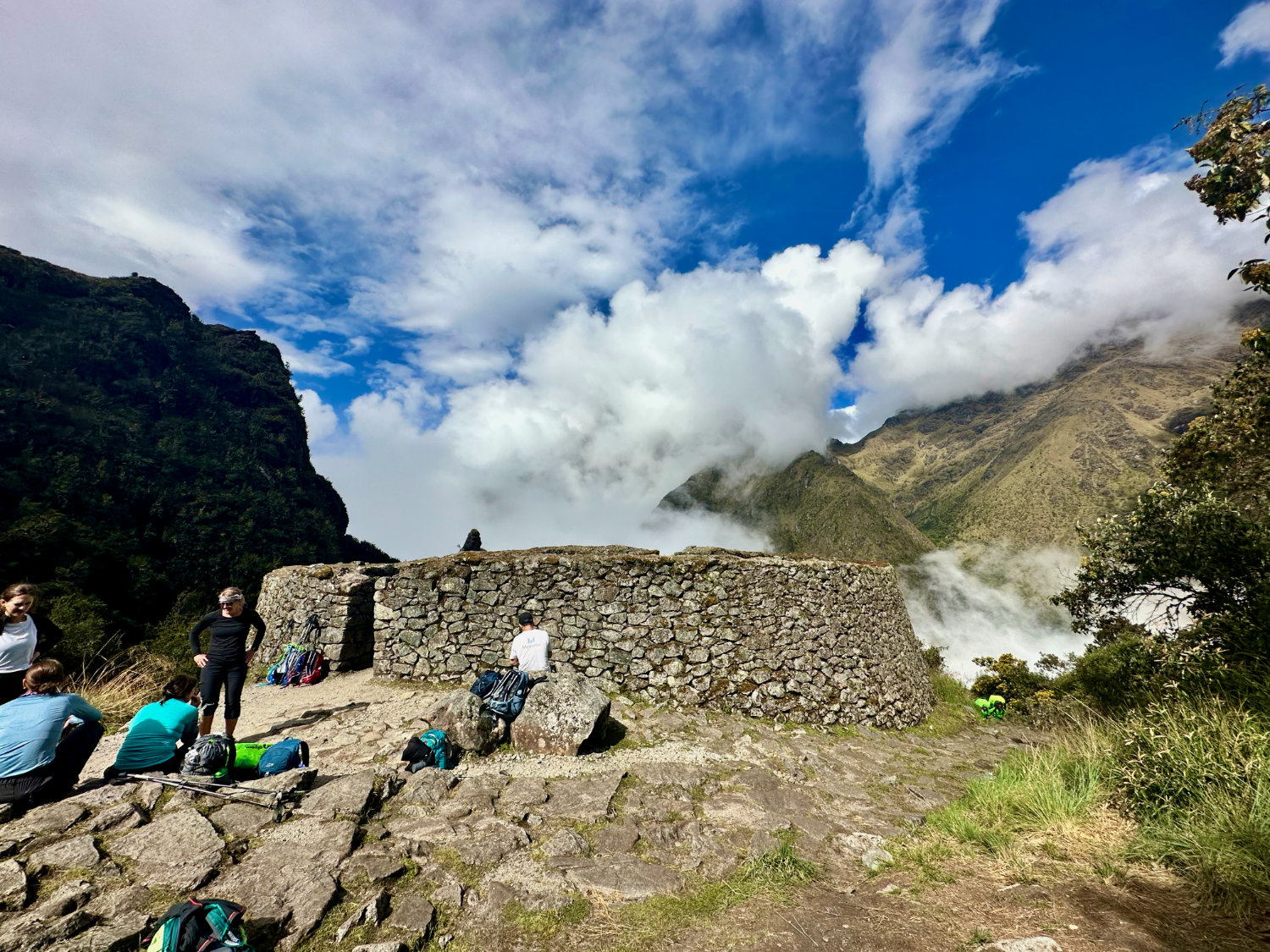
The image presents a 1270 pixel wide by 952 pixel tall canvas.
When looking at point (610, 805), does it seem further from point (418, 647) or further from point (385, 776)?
point (418, 647)

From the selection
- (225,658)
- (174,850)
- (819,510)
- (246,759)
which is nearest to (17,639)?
(225,658)

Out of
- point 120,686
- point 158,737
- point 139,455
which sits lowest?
point 158,737

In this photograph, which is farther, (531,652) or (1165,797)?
(531,652)

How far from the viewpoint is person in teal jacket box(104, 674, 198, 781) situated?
16.6 feet

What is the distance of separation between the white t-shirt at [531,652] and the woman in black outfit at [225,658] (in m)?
3.57

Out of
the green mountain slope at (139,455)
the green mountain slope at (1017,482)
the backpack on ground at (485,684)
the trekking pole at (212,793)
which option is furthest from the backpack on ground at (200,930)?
the green mountain slope at (1017,482)

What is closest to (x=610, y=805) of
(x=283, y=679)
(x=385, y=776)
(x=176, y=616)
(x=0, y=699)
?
(x=385, y=776)

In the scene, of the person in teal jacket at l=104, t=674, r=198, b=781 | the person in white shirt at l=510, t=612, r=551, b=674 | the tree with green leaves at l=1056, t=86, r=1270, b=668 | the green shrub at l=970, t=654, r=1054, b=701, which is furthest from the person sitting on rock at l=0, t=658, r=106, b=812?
the green shrub at l=970, t=654, r=1054, b=701

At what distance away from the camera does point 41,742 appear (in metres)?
4.45

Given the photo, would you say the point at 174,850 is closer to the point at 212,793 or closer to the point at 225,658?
the point at 212,793

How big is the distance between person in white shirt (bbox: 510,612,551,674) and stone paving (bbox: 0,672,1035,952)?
4.20 ft

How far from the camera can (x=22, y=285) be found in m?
50.1

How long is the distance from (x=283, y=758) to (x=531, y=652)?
333 centimetres

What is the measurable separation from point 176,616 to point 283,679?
2876cm
